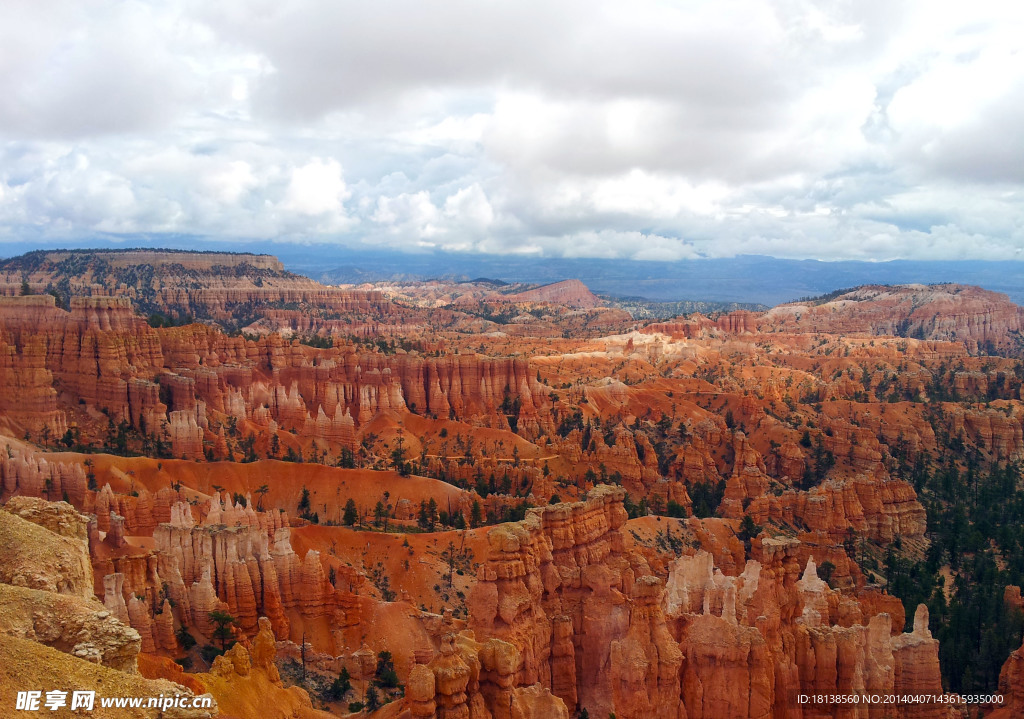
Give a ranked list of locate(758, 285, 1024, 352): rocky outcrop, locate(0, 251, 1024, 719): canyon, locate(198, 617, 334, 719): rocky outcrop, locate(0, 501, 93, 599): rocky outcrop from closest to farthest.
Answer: locate(0, 501, 93, 599): rocky outcrop
locate(198, 617, 334, 719): rocky outcrop
locate(0, 251, 1024, 719): canyon
locate(758, 285, 1024, 352): rocky outcrop

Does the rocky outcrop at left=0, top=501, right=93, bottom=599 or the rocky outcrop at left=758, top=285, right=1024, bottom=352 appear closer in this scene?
the rocky outcrop at left=0, top=501, right=93, bottom=599

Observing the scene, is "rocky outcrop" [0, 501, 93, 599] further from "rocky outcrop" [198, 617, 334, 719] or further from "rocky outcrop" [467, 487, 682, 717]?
"rocky outcrop" [467, 487, 682, 717]

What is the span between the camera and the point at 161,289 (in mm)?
165625

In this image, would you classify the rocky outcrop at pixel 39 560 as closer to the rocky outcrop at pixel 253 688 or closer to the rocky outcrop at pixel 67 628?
the rocky outcrop at pixel 67 628

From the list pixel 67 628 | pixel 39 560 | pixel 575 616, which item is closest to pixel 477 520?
pixel 575 616

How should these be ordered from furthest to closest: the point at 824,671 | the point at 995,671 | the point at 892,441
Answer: the point at 892,441
the point at 995,671
the point at 824,671

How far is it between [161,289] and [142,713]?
16938 centimetres

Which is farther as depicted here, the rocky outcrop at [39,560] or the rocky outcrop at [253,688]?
the rocky outcrop at [253,688]

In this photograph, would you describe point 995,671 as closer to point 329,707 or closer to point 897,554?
point 897,554

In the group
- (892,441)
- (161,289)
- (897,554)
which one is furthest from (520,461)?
(161,289)

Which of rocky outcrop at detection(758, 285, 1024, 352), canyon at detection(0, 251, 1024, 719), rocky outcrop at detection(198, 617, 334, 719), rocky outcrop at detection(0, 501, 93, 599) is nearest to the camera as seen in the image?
rocky outcrop at detection(0, 501, 93, 599)

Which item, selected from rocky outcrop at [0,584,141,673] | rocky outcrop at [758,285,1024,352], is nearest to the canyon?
rocky outcrop at [0,584,141,673]

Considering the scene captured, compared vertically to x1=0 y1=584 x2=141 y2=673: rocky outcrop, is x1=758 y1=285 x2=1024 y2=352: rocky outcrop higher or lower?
lower

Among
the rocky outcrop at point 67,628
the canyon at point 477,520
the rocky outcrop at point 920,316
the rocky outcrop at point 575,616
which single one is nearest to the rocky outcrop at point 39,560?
the canyon at point 477,520
